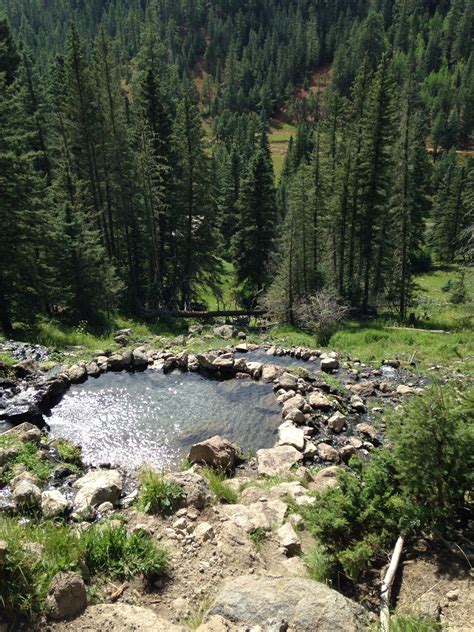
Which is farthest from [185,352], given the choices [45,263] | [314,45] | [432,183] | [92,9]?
[92,9]

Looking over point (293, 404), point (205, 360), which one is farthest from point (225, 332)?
point (293, 404)

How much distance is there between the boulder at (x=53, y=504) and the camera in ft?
26.0

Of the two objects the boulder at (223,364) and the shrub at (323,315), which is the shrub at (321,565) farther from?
the shrub at (323,315)

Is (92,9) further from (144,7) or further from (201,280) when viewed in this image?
(201,280)

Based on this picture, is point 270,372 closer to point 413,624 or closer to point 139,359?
point 139,359

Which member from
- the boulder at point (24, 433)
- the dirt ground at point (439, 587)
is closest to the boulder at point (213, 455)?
the boulder at point (24, 433)

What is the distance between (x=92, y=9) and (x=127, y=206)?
211 m

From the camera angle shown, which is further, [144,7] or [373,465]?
[144,7]

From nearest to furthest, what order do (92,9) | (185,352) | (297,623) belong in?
(297,623), (185,352), (92,9)

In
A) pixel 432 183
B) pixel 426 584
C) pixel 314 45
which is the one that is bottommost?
pixel 432 183

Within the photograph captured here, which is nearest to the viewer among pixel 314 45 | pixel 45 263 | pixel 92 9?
pixel 45 263

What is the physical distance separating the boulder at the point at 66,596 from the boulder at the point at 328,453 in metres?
8.20

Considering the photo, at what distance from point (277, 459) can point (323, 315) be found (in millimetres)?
14482

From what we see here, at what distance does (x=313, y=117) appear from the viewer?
5625 inches
